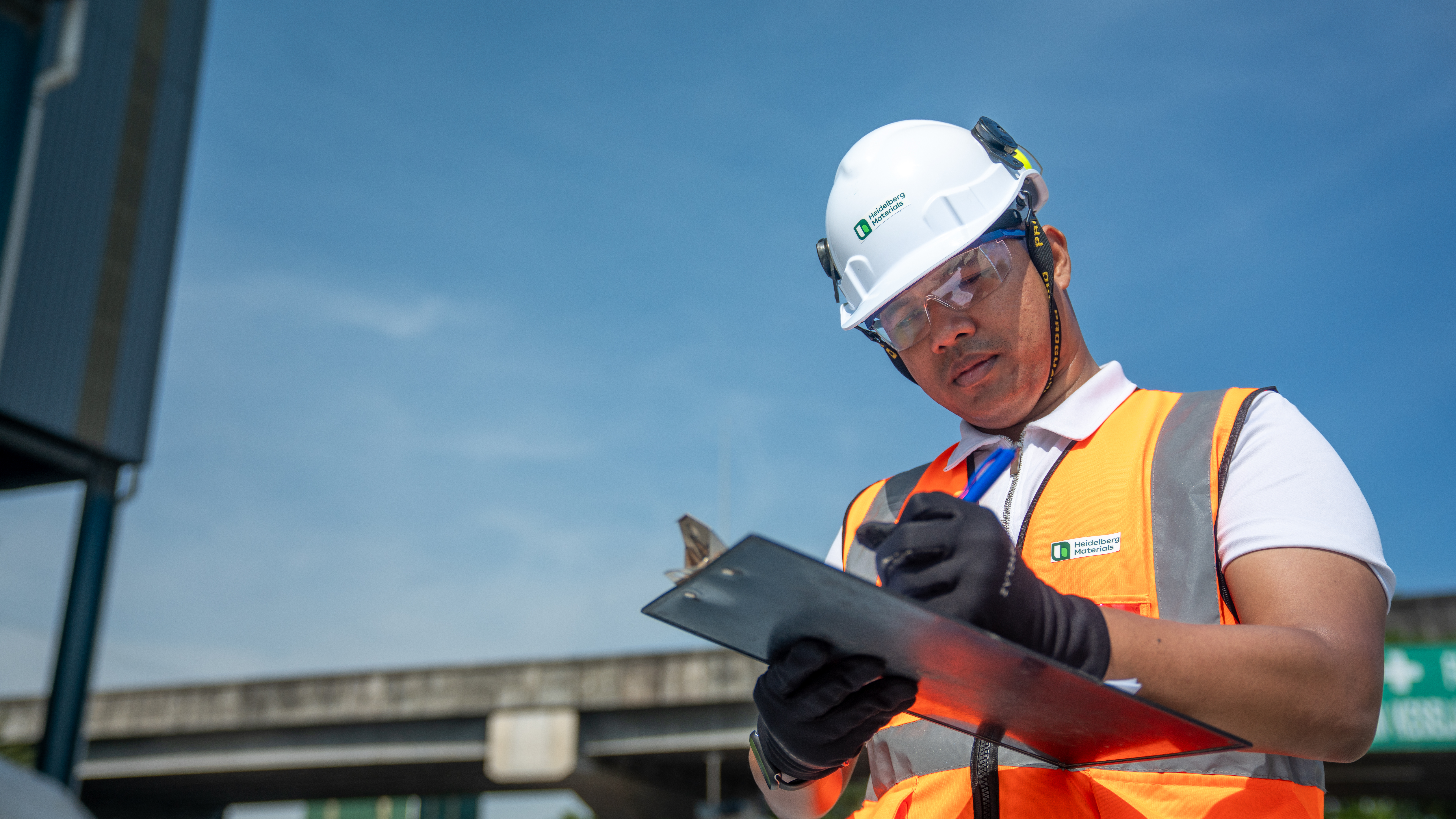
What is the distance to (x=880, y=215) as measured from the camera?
2.74 m

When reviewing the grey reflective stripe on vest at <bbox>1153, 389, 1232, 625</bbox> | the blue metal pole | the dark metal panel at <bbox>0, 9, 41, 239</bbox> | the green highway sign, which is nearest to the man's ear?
the grey reflective stripe on vest at <bbox>1153, 389, 1232, 625</bbox>

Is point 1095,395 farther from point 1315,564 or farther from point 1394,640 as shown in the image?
point 1394,640

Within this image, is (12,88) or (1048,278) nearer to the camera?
(1048,278)

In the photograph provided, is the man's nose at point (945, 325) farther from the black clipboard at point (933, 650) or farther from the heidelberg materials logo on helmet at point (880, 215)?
the black clipboard at point (933, 650)

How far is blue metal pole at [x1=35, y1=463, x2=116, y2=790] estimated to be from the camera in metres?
15.0

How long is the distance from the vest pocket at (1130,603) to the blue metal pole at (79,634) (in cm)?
1685

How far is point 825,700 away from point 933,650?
12.6 inches

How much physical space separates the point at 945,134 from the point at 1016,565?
157 centimetres

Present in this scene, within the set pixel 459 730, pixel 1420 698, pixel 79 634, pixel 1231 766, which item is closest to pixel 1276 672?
pixel 1231 766

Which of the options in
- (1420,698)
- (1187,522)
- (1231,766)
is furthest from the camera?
(1420,698)

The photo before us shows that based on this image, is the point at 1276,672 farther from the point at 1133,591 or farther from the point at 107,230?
the point at 107,230

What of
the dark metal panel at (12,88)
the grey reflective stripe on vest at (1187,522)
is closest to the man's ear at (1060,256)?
the grey reflective stripe on vest at (1187,522)

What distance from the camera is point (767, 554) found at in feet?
4.90

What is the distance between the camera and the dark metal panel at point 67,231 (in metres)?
14.5
